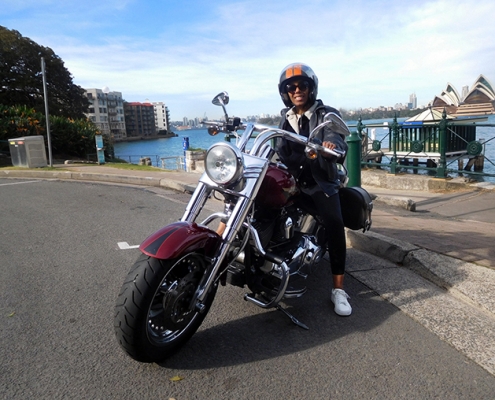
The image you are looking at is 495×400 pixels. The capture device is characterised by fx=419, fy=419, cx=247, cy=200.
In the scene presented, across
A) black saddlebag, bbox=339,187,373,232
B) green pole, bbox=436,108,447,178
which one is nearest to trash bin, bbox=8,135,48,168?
green pole, bbox=436,108,447,178

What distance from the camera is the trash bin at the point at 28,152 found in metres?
13.2

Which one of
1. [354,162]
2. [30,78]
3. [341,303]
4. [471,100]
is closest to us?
[341,303]

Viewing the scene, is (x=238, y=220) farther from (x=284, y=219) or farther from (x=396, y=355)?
(x=396, y=355)

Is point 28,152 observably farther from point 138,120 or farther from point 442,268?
point 138,120

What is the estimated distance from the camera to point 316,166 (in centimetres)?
319

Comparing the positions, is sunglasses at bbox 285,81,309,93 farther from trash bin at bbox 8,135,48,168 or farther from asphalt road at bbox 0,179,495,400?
trash bin at bbox 8,135,48,168

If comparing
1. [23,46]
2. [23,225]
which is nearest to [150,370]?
[23,225]

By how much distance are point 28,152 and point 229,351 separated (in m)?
12.8

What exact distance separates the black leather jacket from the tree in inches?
1563

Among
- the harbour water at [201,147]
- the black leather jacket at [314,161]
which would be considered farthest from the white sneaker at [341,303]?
the harbour water at [201,147]

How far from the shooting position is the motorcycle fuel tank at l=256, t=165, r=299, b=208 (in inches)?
113

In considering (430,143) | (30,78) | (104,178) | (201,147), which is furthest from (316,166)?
(30,78)

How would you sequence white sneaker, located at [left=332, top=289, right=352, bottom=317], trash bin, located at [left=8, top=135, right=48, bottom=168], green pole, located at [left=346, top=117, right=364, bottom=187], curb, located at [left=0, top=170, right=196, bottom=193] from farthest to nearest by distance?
trash bin, located at [left=8, top=135, right=48, bottom=168], curb, located at [left=0, top=170, right=196, bottom=193], green pole, located at [left=346, top=117, right=364, bottom=187], white sneaker, located at [left=332, top=289, right=352, bottom=317]

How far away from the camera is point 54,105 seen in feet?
132
